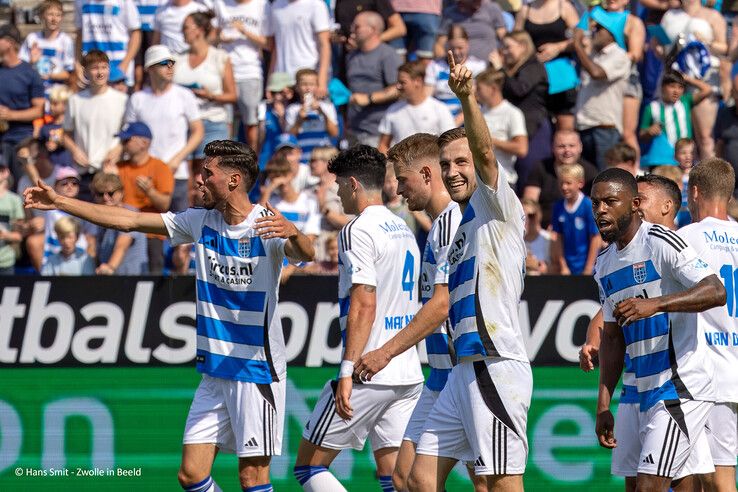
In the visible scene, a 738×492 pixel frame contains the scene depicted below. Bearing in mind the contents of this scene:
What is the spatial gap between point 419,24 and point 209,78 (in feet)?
8.16

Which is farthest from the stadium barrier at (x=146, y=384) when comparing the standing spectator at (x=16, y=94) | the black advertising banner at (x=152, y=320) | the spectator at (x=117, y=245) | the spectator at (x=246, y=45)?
the spectator at (x=246, y=45)

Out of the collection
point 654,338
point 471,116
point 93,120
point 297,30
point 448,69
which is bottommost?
point 654,338

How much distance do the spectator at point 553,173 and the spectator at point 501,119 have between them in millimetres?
219

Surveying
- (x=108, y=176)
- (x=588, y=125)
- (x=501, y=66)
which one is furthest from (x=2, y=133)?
(x=588, y=125)

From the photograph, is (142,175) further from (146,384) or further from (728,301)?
(728,301)

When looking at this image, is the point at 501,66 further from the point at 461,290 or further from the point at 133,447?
the point at 461,290

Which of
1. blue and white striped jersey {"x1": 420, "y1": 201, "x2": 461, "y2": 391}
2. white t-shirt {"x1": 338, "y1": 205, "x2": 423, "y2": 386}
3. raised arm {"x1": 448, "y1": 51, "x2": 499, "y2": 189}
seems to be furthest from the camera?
white t-shirt {"x1": 338, "y1": 205, "x2": 423, "y2": 386}

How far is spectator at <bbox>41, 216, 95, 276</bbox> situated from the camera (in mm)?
11969

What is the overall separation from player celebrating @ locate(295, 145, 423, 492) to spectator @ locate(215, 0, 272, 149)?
6174mm

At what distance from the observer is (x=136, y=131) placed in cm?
1276

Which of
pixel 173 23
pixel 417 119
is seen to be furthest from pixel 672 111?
pixel 173 23

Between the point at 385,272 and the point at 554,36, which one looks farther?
the point at 554,36

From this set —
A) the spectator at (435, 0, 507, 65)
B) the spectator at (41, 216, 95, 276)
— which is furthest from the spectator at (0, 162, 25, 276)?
the spectator at (435, 0, 507, 65)

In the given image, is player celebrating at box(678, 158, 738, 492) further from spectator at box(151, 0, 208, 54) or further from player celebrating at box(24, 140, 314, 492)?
spectator at box(151, 0, 208, 54)
